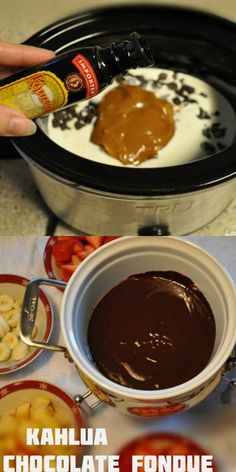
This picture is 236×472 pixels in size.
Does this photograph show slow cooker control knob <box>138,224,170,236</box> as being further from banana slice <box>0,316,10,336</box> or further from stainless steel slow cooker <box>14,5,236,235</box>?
banana slice <box>0,316,10,336</box>

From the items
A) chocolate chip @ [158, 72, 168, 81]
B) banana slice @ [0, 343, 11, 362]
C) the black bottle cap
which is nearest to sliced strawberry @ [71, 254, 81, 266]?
banana slice @ [0, 343, 11, 362]

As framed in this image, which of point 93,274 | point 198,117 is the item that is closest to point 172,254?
point 93,274

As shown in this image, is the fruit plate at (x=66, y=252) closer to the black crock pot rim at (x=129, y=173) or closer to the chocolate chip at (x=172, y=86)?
the black crock pot rim at (x=129, y=173)

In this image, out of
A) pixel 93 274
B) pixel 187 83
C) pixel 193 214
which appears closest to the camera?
pixel 93 274

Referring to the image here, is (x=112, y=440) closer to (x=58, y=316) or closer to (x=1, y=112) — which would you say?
(x=58, y=316)

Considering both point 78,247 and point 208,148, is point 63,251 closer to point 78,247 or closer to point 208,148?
point 78,247

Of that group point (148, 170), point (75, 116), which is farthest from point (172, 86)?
point (148, 170)

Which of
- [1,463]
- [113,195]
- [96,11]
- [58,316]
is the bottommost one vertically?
[1,463]

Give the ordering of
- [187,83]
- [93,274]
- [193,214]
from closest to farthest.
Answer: [93,274], [193,214], [187,83]
